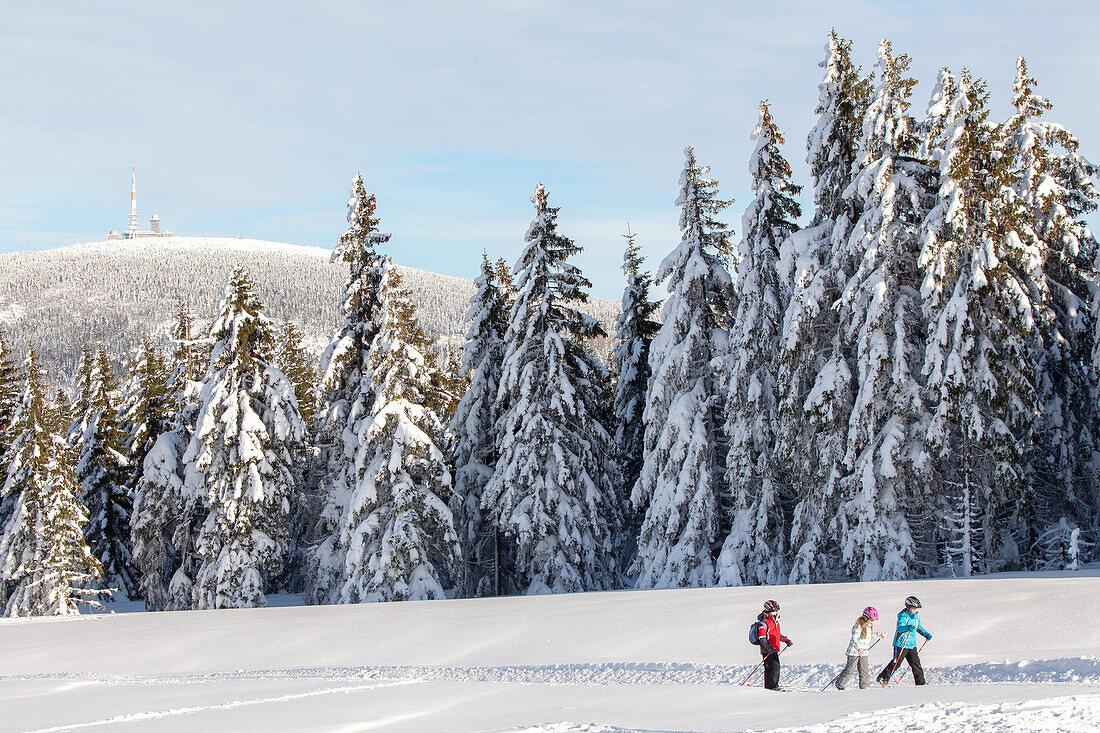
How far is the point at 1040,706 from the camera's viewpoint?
9.09 metres

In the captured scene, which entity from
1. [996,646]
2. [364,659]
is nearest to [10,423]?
[364,659]

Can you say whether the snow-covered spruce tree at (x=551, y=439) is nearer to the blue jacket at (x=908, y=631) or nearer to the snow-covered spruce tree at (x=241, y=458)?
the snow-covered spruce tree at (x=241, y=458)

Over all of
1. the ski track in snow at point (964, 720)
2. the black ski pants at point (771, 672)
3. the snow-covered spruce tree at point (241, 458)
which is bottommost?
the black ski pants at point (771, 672)

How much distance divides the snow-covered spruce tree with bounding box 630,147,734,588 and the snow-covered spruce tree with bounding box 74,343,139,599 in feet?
75.9

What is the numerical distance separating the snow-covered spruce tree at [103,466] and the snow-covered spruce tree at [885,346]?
96.7 ft

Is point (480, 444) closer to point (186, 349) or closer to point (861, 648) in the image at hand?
point (186, 349)

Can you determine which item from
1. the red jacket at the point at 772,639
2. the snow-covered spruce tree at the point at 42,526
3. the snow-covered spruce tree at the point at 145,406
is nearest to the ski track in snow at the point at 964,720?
the red jacket at the point at 772,639

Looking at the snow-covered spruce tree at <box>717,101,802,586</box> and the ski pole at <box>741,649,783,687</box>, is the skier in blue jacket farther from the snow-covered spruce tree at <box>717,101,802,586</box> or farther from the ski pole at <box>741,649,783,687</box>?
the snow-covered spruce tree at <box>717,101,802,586</box>

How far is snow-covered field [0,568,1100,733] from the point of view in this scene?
10062 mm

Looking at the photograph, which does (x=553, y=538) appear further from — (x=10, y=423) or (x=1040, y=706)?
(x=10, y=423)

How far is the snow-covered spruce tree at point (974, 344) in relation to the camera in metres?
22.3

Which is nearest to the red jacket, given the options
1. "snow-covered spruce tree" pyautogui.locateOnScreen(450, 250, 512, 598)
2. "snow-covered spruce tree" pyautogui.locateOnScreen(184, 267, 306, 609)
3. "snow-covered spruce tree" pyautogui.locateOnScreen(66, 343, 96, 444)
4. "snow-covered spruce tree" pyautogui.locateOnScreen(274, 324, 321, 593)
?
"snow-covered spruce tree" pyautogui.locateOnScreen(450, 250, 512, 598)

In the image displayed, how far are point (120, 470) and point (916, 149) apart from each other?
109 feet

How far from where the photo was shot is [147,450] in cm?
4006
